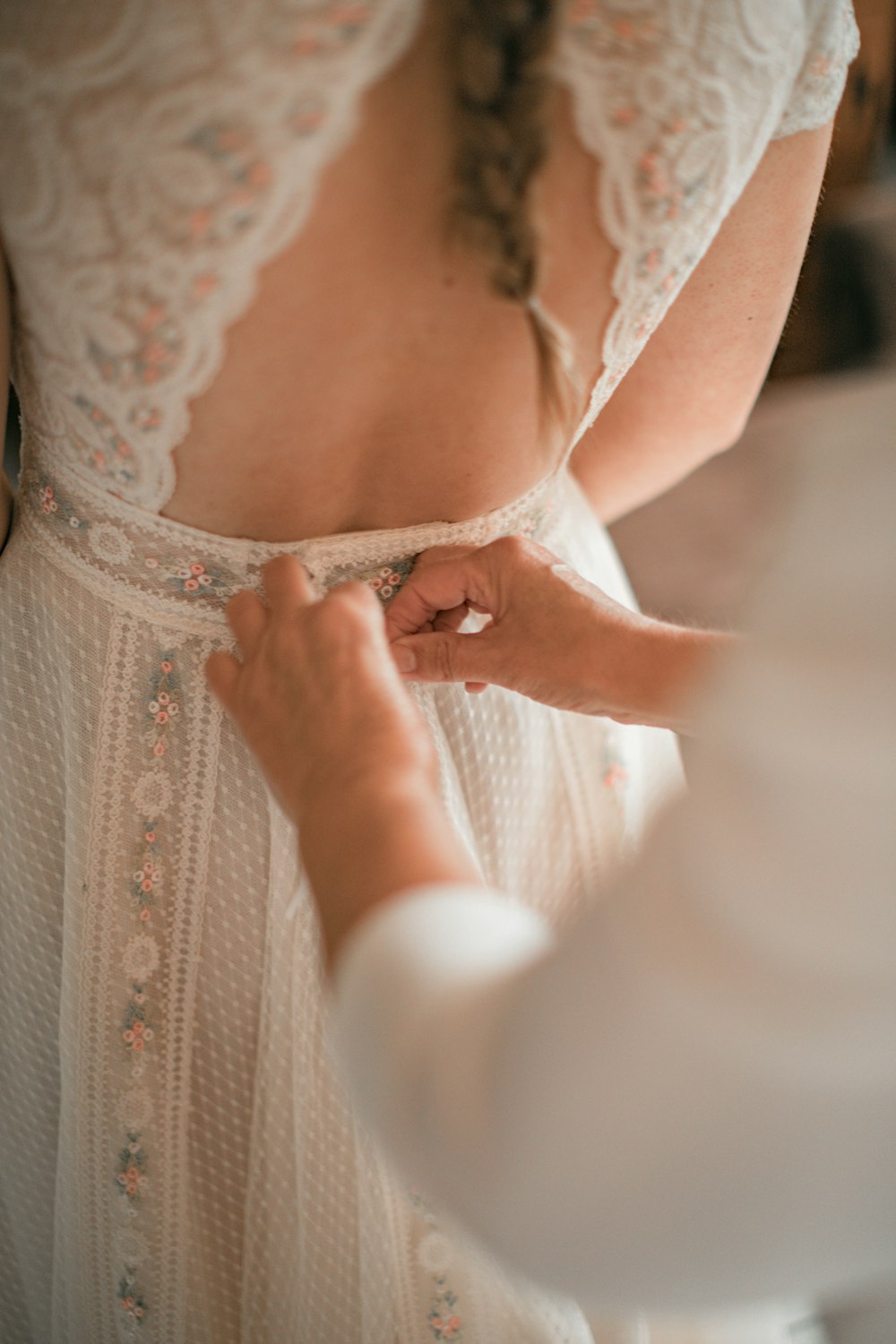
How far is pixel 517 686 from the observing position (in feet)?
2.12

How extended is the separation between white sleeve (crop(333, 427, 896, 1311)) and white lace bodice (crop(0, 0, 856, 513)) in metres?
0.25

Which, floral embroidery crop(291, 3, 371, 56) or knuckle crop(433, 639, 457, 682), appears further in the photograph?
knuckle crop(433, 639, 457, 682)

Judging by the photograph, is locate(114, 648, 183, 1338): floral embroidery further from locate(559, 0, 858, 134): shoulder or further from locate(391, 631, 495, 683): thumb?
locate(559, 0, 858, 134): shoulder

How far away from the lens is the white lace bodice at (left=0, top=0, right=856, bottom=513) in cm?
38

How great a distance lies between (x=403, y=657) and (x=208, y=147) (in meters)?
0.32

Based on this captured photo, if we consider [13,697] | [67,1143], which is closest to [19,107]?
[13,697]

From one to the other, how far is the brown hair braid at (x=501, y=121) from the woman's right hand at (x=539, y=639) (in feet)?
0.69

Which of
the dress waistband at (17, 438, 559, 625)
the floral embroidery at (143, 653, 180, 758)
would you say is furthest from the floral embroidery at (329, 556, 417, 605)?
the floral embroidery at (143, 653, 180, 758)

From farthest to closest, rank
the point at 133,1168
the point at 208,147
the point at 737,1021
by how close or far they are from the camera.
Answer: the point at 133,1168
the point at 208,147
the point at 737,1021

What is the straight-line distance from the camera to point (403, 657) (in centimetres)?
62

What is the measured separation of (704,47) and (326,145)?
0.64ft

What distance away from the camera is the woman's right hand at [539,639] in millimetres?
619

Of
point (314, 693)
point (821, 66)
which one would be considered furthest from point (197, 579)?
point (821, 66)

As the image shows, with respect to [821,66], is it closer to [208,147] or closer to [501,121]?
[501,121]
